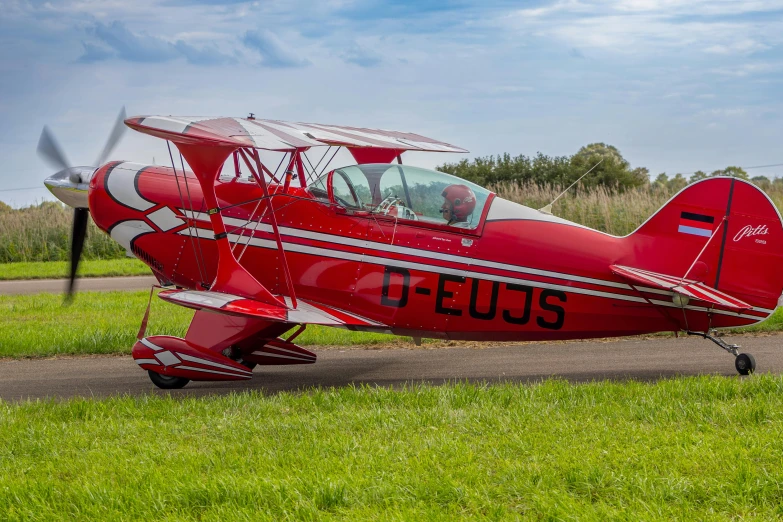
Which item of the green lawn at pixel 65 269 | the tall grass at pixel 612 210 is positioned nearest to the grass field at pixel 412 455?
the tall grass at pixel 612 210

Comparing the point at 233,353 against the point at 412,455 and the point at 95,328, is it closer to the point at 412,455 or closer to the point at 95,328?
the point at 412,455

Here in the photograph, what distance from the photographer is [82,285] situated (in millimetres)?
19547

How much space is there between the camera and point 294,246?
8844mm

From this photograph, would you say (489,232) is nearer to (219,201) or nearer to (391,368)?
(391,368)

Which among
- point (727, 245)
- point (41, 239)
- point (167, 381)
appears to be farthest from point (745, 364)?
point (41, 239)

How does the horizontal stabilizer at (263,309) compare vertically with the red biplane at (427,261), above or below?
below

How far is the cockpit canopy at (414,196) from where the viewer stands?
8.59 metres

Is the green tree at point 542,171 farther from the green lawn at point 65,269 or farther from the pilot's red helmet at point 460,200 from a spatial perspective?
the pilot's red helmet at point 460,200

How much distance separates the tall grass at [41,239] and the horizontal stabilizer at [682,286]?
20158 mm

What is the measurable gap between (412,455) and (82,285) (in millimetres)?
15956

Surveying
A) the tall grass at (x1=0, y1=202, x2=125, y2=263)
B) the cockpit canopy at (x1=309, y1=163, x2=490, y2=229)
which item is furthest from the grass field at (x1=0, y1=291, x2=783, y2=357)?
the tall grass at (x1=0, y1=202, x2=125, y2=263)

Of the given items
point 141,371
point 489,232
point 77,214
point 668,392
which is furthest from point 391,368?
point 77,214

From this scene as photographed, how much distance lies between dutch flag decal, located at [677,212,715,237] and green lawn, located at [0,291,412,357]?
14.3 ft

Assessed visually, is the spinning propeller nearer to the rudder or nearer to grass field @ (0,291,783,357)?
grass field @ (0,291,783,357)
